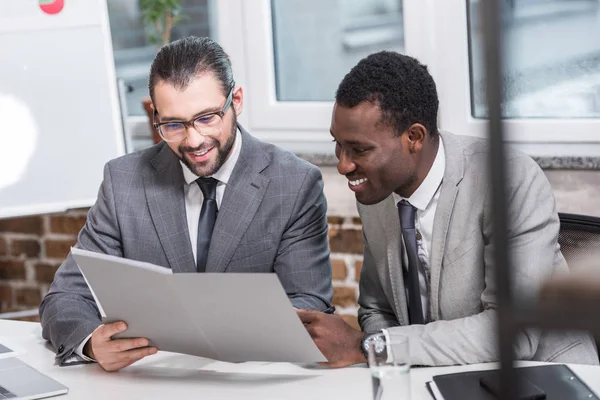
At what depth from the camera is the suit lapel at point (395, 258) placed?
1.76 m

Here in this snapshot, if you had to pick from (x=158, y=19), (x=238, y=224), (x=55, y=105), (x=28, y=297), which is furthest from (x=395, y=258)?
(x=28, y=297)

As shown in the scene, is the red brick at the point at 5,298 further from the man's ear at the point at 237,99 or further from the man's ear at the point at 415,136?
the man's ear at the point at 415,136

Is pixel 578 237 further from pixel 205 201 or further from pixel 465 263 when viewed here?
pixel 205 201

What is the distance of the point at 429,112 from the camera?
1.71 metres

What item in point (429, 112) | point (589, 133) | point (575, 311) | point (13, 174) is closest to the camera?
point (575, 311)

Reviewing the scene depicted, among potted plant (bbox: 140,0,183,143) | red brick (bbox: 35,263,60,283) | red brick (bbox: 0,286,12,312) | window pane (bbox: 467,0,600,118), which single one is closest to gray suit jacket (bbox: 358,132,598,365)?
window pane (bbox: 467,0,600,118)

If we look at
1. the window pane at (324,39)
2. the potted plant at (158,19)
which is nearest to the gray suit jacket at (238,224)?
the window pane at (324,39)

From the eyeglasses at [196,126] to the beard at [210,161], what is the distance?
0.02m

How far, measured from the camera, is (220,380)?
1.52m

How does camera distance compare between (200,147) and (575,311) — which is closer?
(575,311)

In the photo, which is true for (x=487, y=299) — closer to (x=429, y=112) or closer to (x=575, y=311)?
(x=429, y=112)

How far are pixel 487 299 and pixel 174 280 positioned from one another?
23.6 inches

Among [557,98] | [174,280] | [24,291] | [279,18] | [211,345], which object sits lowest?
[24,291]

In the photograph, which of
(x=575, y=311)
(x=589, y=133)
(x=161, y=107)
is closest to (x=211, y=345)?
(x=161, y=107)
